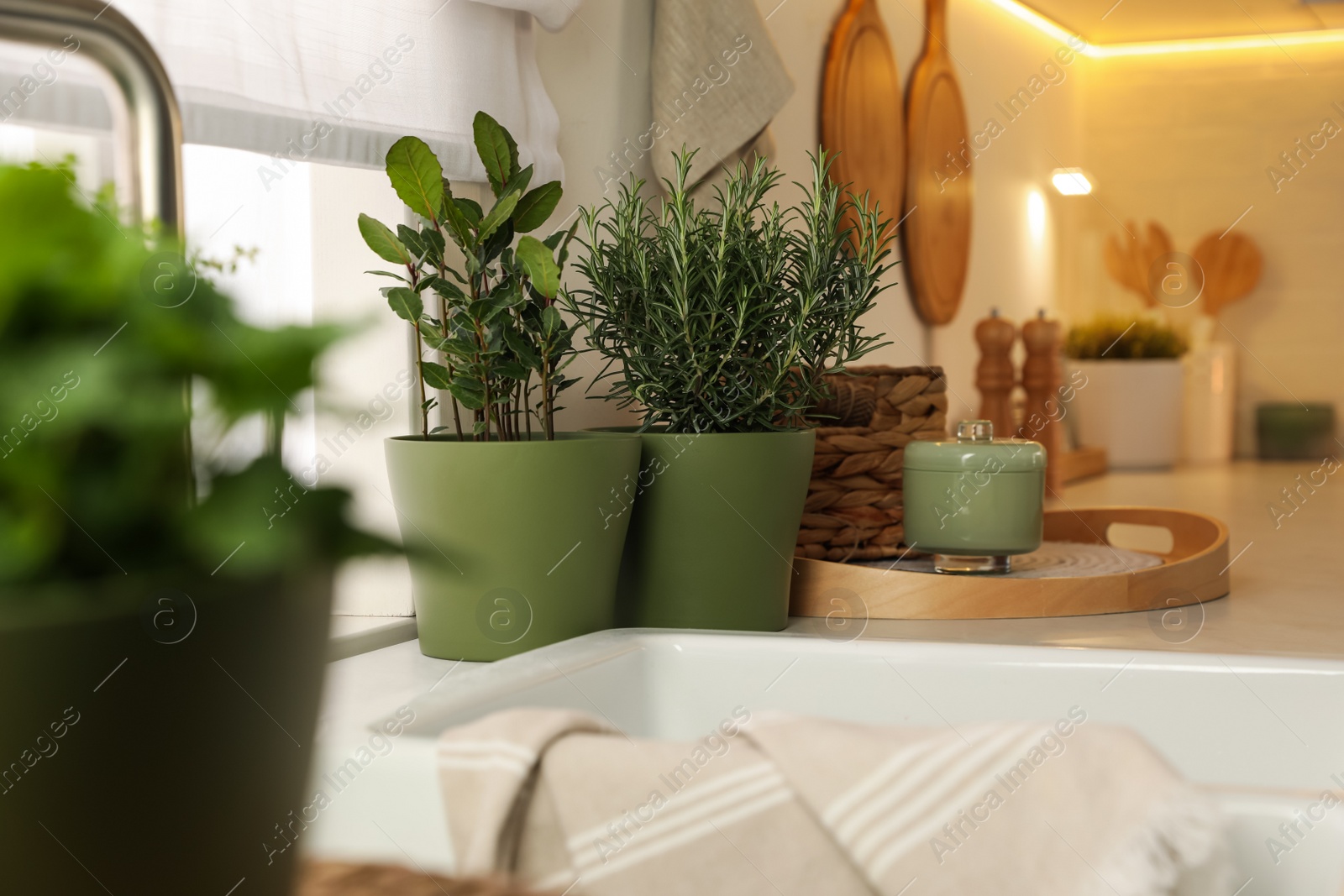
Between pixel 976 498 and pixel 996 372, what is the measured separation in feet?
3.96

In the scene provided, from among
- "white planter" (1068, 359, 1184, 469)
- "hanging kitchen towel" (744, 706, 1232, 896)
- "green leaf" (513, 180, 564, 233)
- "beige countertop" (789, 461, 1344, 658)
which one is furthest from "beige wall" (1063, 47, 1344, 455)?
"hanging kitchen towel" (744, 706, 1232, 896)

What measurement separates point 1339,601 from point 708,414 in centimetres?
66

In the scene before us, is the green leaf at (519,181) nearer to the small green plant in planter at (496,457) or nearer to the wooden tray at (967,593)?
the small green plant in planter at (496,457)

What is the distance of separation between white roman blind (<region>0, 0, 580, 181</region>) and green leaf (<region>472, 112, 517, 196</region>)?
0.10 metres

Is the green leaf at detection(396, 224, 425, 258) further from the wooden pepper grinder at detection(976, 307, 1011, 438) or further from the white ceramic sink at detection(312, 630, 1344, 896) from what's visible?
the wooden pepper grinder at detection(976, 307, 1011, 438)

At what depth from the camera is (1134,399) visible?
3545mm

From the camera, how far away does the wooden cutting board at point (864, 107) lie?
1814mm

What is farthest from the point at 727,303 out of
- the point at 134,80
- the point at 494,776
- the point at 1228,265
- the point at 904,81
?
the point at 1228,265

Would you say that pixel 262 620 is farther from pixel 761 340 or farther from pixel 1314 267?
pixel 1314 267

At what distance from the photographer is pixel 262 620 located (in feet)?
0.44

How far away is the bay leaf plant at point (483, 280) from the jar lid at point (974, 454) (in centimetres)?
33

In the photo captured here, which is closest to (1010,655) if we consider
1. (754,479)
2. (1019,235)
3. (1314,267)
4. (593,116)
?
(754,479)

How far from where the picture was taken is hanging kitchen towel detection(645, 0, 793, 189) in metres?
1.00

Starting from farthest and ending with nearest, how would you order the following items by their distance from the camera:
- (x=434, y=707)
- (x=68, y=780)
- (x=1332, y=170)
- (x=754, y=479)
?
(x=1332, y=170), (x=754, y=479), (x=434, y=707), (x=68, y=780)
